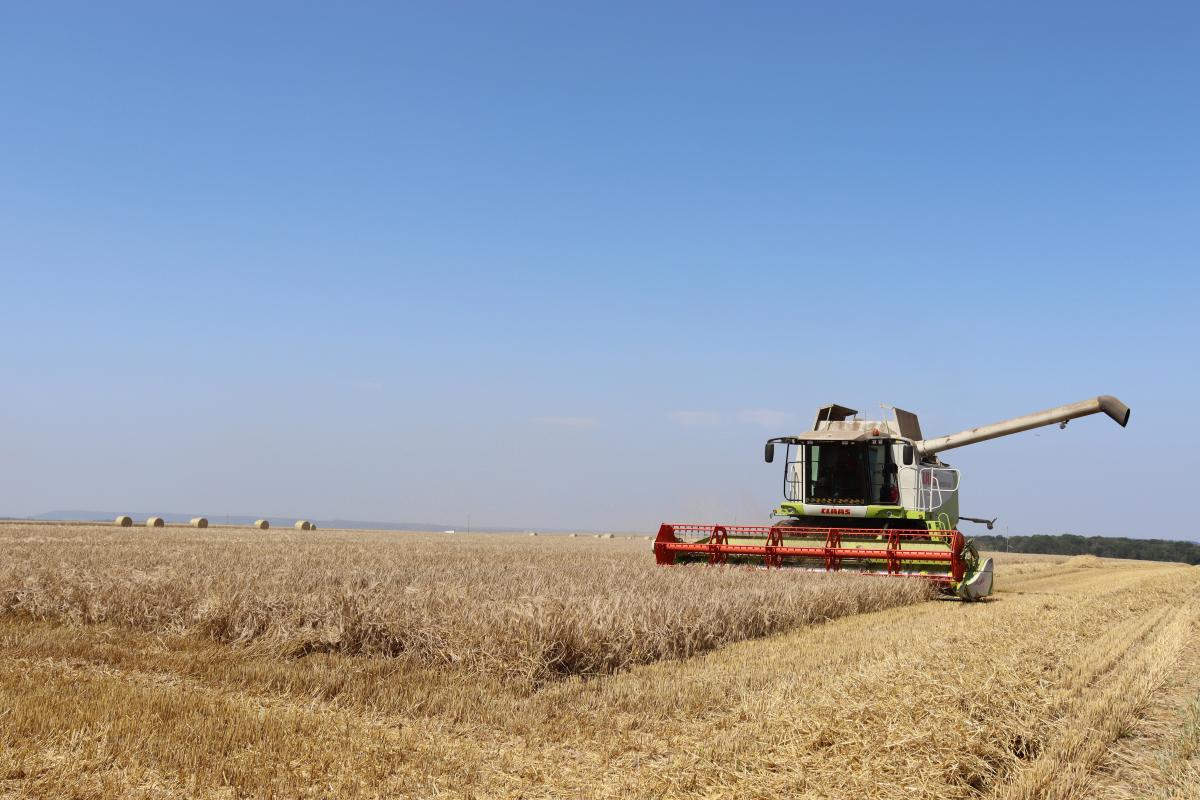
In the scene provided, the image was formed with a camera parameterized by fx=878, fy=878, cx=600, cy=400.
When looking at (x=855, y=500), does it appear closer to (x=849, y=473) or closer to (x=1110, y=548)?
(x=849, y=473)

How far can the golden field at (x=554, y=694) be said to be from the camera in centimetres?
436

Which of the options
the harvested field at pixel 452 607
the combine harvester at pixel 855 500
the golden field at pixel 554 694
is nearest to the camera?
the golden field at pixel 554 694

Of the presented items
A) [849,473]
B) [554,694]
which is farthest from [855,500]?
[554,694]

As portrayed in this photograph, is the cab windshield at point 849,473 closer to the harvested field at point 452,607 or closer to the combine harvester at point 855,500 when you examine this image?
the combine harvester at point 855,500

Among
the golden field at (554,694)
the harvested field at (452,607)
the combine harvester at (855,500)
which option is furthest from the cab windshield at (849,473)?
the golden field at (554,694)

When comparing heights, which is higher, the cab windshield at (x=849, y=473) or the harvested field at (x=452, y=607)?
the cab windshield at (x=849, y=473)

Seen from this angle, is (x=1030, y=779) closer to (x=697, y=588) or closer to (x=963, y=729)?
(x=963, y=729)

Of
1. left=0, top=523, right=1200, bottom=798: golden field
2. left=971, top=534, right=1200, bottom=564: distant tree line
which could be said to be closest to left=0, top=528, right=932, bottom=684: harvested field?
left=0, top=523, right=1200, bottom=798: golden field

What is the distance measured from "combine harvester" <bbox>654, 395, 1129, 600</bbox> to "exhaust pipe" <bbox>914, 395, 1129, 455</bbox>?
0.02 metres

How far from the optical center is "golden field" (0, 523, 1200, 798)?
436 centimetres

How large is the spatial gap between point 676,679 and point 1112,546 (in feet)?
203

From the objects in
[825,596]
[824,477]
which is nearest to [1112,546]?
[824,477]

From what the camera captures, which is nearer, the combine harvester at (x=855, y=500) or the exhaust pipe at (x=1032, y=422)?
the combine harvester at (x=855, y=500)

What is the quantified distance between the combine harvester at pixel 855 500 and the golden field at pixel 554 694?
3823 mm
